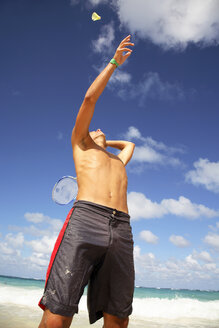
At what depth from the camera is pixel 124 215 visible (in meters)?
2.62

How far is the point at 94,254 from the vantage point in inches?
89.4

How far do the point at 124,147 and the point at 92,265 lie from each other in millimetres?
2125

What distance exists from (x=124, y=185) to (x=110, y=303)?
1.18m

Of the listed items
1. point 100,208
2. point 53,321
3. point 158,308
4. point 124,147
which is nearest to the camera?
point 53,321

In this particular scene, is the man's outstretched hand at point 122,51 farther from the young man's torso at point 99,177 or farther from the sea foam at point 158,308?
the sea foam at point 158,308

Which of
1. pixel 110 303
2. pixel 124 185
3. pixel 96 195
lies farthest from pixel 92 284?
pixel 124 185

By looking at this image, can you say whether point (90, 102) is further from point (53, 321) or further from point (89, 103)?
point (53, 321)

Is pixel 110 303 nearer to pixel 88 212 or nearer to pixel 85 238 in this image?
pixel 85 238

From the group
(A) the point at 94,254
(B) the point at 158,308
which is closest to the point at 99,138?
(A) the point at 94,254

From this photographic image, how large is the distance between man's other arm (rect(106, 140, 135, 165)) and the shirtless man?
3.18 feet

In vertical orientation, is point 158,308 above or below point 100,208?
below

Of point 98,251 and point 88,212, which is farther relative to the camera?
point 88,212

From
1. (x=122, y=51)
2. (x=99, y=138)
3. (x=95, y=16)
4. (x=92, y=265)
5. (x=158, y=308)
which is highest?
(x=95, y=16)

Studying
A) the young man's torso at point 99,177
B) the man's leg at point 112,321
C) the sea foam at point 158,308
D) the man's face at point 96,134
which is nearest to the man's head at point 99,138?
the man's face at point 96,134
